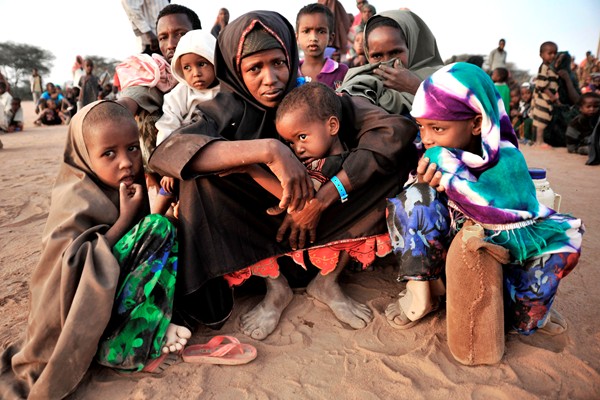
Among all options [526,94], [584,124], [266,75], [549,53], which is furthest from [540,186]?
[526,94]

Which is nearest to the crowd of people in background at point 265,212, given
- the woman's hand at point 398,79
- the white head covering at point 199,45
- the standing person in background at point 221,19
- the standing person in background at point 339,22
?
the woman's hand at point 398,79

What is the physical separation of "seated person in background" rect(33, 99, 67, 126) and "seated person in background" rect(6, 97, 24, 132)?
2.90 meters

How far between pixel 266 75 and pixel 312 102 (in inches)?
13.2

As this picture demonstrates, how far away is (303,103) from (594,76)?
36.0 ft

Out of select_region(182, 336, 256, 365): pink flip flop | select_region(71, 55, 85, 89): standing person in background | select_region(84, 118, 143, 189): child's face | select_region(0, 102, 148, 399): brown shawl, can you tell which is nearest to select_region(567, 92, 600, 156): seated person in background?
select_region(182, 336, 256, 365): pink flip flop

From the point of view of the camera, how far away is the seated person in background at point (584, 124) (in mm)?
7543

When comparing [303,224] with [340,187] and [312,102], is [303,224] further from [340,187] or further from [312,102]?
[312,102]

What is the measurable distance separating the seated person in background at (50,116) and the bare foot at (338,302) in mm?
17608

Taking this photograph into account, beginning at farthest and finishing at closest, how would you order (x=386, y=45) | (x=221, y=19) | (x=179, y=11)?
(x=221, y=19) → (x=179, y=11) → (x=386, y=45)

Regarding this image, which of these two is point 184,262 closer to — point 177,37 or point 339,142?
point 339,142

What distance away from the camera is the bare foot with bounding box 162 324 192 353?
198cm

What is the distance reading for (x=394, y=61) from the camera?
3162mm

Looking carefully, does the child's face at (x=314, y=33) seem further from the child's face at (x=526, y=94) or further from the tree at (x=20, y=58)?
the tree at (x=20, y=58)

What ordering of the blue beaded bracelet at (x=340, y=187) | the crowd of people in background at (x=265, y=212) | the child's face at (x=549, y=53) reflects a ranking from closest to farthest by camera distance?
1. the crowd of people in background at (x=265, y=212)
2. the blue beaded bracelet at (x=340, y=187)
3. the child's face at (x=549, y=53)
